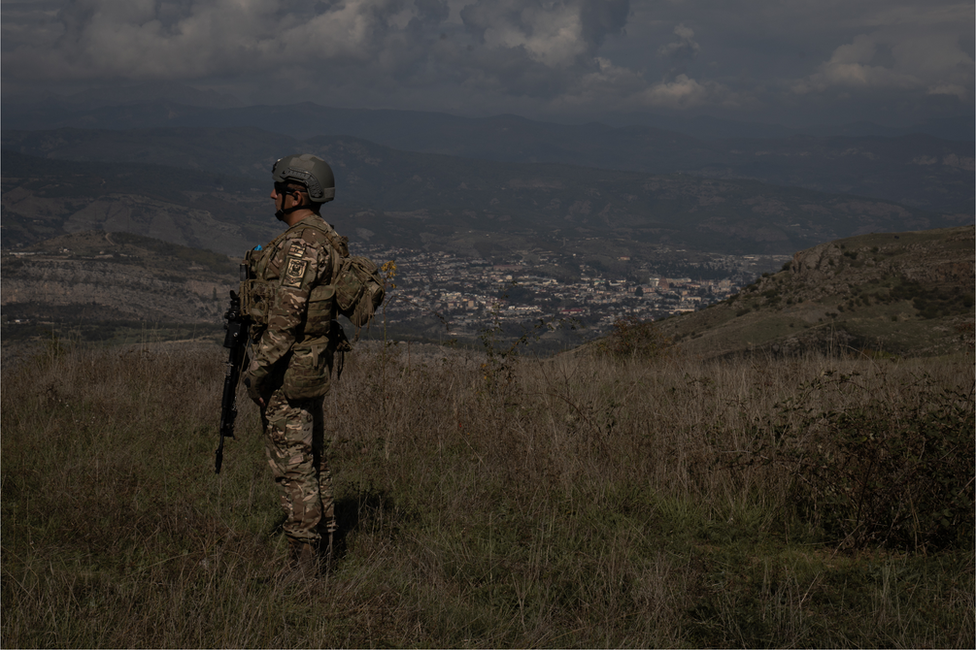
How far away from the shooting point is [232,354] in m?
3.88

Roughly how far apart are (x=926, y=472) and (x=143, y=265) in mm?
64647

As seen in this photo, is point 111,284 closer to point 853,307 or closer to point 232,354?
point 853,307

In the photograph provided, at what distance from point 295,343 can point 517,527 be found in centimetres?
186

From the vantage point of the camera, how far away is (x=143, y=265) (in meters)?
57.9

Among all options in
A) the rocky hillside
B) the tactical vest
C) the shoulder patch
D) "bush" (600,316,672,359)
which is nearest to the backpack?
the tactical vest

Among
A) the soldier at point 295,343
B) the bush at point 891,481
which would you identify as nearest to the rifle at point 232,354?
the soldier at point 295,343

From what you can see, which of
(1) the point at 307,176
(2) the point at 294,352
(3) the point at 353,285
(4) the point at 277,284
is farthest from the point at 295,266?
(1) the point at 307,176

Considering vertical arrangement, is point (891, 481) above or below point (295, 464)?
below

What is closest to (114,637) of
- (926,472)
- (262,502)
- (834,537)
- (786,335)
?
(262,502)

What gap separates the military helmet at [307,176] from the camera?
3.70 meters

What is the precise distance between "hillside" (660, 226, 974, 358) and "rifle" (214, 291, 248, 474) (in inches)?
426

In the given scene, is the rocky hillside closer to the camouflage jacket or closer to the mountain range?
the mountain range

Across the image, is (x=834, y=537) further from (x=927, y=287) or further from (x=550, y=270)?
(x=550, y=270)

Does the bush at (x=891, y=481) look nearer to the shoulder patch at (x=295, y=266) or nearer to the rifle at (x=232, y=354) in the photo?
the shoulder patch at (x=295, y=266)
